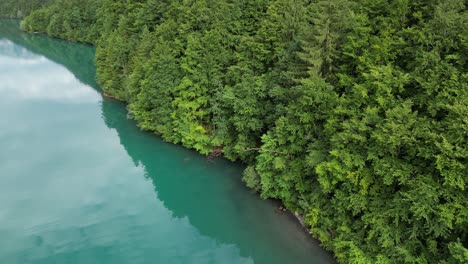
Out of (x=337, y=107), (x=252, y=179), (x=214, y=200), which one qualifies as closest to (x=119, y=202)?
(x=214, y=200)

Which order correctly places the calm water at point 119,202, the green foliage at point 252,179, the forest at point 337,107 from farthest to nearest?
1. the green foliage at point 252,179
2. the calm water at point 119,202
3. the forest at point 337,107

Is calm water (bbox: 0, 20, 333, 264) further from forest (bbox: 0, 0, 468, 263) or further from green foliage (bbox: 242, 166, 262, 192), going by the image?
forest (bbox: 0, 0, 468, 263)

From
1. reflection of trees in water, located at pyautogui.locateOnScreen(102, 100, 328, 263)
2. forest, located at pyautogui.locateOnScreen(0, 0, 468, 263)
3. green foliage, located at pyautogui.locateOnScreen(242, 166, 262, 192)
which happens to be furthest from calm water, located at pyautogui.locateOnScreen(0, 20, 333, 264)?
forest, located at pyautogui.locateOnScreen(0, 0, 468, 263)

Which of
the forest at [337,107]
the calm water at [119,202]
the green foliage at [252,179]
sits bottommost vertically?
the calm water at [119,202]

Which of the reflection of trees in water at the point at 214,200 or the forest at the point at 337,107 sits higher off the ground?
the forest at the point at 337,107

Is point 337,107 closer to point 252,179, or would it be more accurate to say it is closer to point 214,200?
point 252,179

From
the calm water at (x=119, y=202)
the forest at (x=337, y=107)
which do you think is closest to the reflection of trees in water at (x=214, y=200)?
the calm water at (x=119, y=202)

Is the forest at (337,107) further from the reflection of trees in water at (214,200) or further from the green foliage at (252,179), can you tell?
the reflection of trees in water at (214,200)
